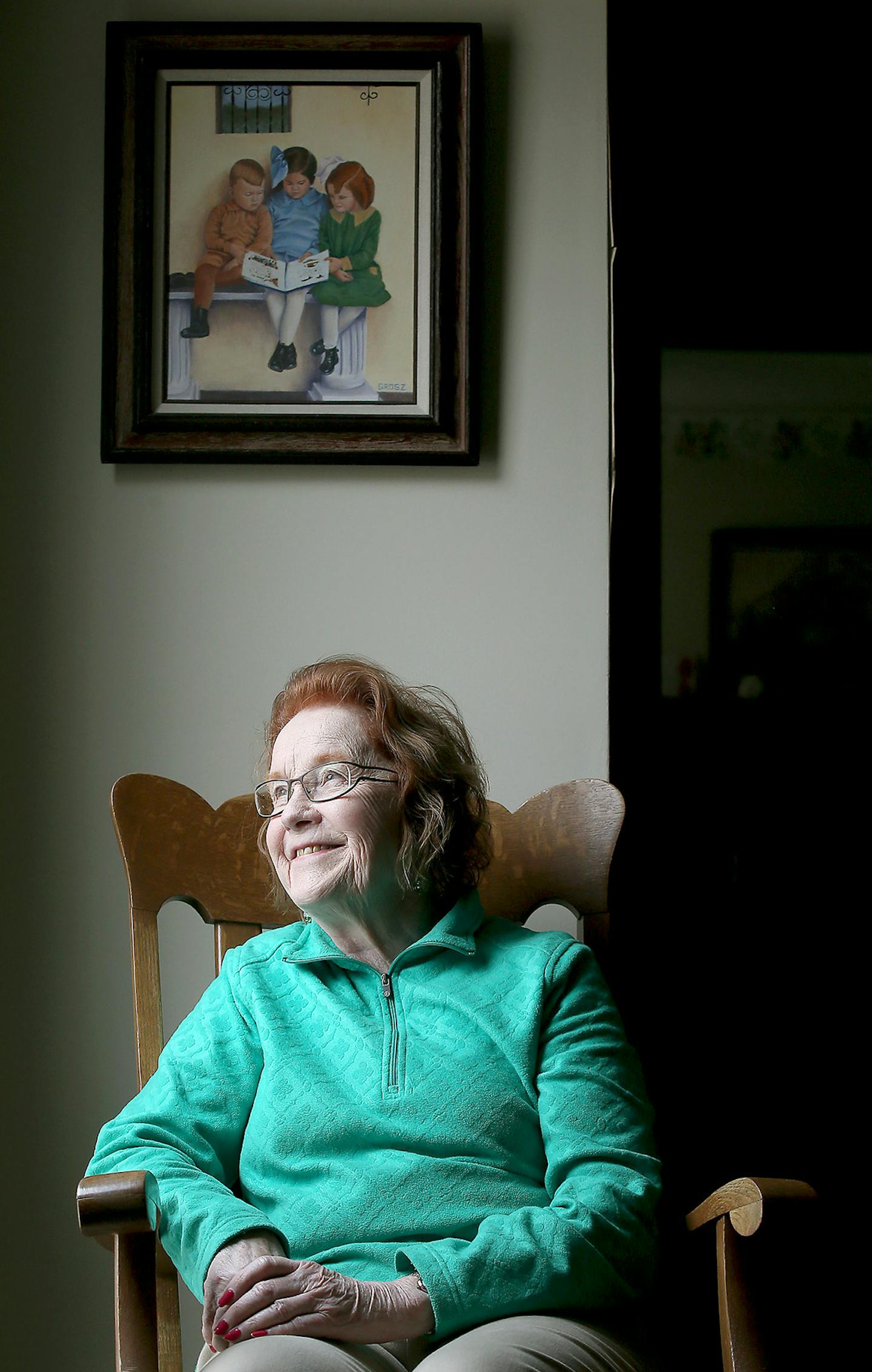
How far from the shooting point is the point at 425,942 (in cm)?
133

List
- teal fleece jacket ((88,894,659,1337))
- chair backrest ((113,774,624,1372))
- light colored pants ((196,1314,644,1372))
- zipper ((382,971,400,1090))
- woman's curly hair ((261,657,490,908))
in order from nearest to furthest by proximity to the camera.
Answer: light colored pants ((196,1314,644,1372)) → teal fleece jacket ((88,894,659,1337)) → zipper ((382,971,400,1090)) → woman's curly hair ((261,657,490,908)) → chair backrest ((113,774,624,1372))

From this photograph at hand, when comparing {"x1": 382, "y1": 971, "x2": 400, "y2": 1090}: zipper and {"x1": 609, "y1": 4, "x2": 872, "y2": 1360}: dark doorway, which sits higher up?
{"x1": 609, "y1": 4, "x2": 872, "y2": 1360}: dark doorway

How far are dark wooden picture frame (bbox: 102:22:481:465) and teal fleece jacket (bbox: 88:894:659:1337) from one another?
2.44 feet

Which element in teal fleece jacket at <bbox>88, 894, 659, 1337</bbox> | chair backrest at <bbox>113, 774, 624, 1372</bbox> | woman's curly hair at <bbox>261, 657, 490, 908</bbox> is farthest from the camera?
chair backrest at <bbox>113, 774, 624, 1372</bbox>

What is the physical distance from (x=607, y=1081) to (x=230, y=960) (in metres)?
0.47

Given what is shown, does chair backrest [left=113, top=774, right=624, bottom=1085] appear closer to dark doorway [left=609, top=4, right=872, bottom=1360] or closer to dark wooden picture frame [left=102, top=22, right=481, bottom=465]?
dark doorway [left=609, top=4, right=872, bottom=1360]

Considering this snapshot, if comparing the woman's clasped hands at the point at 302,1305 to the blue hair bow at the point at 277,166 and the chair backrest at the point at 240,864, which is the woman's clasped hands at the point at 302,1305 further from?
the blue hair bow at the point at 277,166

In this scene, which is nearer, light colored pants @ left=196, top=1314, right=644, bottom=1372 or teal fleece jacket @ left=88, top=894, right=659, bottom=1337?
light colored pants @ left=196, top=1314, right=644, bottom=1372

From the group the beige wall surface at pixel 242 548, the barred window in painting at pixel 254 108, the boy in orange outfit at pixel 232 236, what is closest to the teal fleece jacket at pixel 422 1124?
the beige wall surface at pixel 242 548

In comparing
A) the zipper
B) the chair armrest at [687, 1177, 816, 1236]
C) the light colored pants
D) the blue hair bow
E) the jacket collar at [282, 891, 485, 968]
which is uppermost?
the blue hair bow

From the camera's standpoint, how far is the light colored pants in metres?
1.02

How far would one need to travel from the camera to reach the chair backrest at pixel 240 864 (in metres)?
1.50

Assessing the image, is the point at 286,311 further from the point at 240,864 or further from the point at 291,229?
the point at 240,864

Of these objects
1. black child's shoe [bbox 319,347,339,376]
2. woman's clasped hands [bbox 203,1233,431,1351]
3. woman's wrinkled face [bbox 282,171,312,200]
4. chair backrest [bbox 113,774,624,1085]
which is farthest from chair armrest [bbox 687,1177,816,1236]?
woman's wrinkled face [bbox 282,171,312,200]
